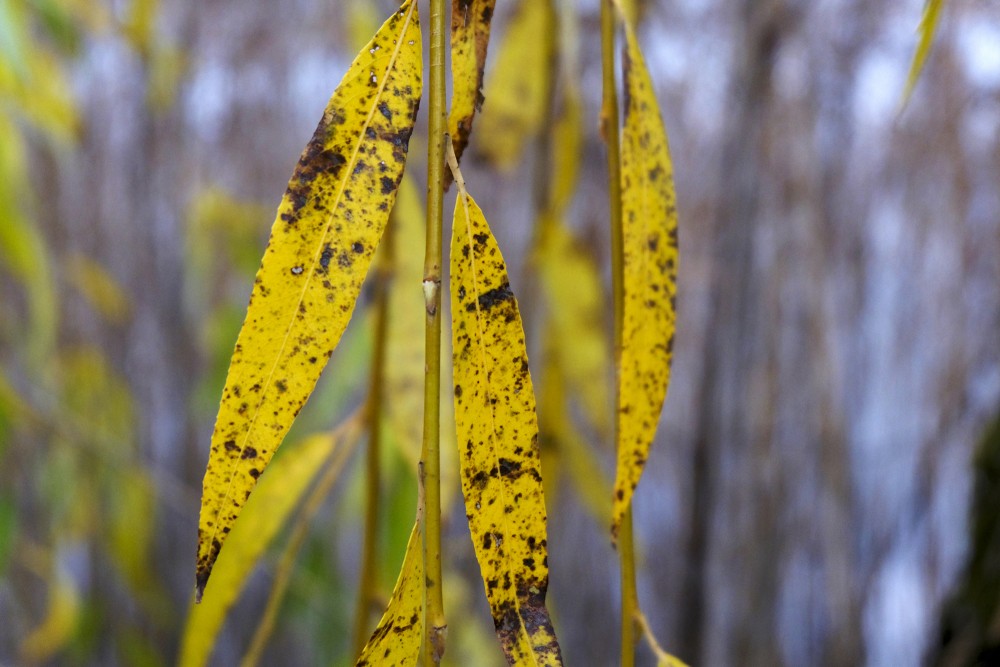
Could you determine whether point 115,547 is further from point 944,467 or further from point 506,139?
point 944,467

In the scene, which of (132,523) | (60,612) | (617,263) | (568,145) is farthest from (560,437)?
(132,523)

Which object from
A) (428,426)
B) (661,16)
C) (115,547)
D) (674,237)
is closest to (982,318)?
(661,16)

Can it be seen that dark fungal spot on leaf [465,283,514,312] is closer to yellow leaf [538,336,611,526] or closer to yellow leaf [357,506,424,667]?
yellow leaf [357,506,424,667]

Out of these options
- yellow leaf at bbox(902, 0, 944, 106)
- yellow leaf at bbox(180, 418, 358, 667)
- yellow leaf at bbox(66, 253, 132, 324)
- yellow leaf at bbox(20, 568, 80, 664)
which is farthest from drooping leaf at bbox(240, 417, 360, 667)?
yellow leaf at bbox(66, 253, 132, 324)

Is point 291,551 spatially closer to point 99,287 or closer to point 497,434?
point 497,434

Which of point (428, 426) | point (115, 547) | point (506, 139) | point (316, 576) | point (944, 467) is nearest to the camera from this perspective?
point (428, 426)
